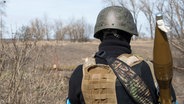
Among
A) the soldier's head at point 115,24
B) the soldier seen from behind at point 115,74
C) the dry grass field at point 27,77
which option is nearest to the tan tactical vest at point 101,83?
the soldier seen from behind at point 115,74

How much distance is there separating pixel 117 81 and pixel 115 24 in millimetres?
388

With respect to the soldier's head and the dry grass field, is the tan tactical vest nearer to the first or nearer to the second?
the soldier's head

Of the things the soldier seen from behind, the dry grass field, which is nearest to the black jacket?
the soldier seen from behind

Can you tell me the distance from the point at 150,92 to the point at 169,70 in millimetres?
219

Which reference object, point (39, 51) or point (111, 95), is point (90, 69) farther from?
point (39, 51)

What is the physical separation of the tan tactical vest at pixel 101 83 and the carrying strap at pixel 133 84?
0.12 feet

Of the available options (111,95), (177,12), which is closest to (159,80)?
(111,95)

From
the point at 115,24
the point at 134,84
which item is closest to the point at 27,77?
the point at 115,24

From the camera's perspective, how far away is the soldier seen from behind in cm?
280

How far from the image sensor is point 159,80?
2.72 m

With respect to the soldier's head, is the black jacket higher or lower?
lower

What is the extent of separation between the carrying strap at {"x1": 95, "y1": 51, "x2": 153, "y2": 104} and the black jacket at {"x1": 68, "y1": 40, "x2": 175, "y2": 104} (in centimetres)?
3

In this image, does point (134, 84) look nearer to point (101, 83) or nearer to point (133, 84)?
point (133, 84)

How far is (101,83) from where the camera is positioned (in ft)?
9.26
